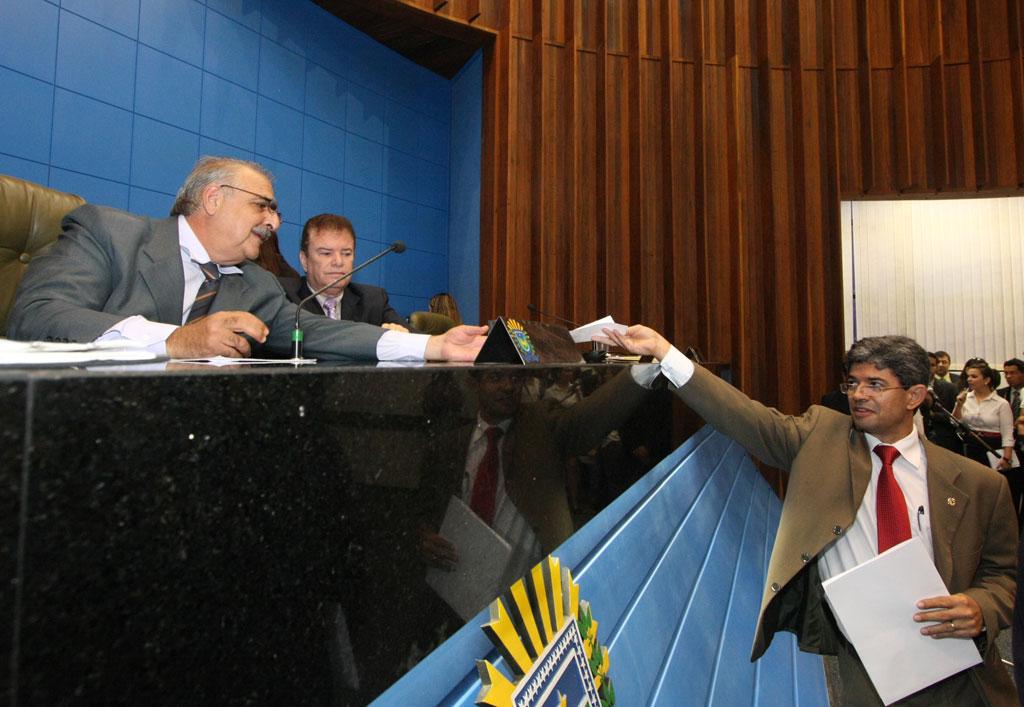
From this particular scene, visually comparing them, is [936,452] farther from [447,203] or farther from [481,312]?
[447,203]

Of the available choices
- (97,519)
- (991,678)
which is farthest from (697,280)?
(97,519)

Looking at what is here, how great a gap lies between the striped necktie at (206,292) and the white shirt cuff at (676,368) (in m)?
1.26

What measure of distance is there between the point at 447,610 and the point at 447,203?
16.0ft

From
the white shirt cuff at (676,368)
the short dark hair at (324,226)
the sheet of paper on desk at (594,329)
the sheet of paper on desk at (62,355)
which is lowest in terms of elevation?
the sheet of paper on desk at (62,355)

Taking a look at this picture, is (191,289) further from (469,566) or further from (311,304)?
(469,566)

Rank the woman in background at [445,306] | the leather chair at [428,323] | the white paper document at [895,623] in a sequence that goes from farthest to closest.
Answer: the woman in background at [445,306] → the leather chair at [428,323] → the white paper document at [895,623]

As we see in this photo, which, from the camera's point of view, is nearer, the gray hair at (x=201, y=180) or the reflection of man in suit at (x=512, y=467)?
the reflection of man in suit at (x=512, y=467)

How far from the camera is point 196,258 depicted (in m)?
→ 1.64

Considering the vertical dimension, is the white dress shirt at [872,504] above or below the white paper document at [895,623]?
above

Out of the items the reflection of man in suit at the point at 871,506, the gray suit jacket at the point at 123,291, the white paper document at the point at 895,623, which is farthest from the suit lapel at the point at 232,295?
the white paper document at the point at 895,623

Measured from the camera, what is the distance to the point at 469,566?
2.35 feet

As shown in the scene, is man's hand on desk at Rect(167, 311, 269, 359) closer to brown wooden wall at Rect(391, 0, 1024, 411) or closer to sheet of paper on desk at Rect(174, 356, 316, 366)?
sheet of paper on desk at Rect(174, 356, 316, 366)

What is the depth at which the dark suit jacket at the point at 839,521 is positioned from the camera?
165 cm

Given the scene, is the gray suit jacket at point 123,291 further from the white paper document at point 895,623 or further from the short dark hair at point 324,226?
the white paper document at point 895,623
